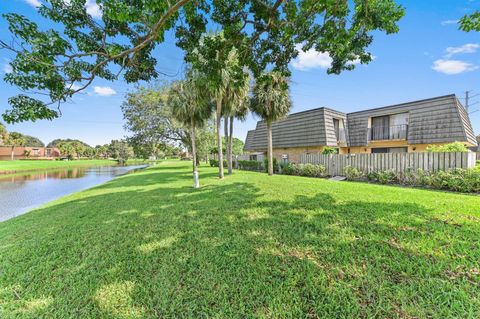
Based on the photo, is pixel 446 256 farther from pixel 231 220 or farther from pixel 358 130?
pixel 358 130

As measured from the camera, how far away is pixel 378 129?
17.2 meters

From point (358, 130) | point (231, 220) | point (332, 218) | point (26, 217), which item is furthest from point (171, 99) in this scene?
point (358, 130)

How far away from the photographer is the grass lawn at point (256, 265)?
2.03 metres

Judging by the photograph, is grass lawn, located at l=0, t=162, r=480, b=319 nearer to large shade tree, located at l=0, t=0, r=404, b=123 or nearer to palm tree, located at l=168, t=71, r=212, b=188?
large shade tree, located at l=0, t=0, r=404, b=123

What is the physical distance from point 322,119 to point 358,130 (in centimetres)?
437

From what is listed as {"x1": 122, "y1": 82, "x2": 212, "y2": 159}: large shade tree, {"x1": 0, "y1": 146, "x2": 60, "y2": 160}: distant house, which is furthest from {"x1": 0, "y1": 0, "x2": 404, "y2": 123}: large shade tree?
{"x1": 0, "y1": 146, "x2": 60, "y2": 160}: distant house

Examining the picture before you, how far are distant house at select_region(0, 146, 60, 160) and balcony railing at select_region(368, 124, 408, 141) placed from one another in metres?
83.8

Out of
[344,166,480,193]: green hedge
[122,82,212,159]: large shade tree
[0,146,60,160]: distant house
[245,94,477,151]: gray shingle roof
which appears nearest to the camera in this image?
[344,166,480,193]: green hedge

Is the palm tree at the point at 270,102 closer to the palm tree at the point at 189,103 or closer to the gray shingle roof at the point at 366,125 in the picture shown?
the palm tree at the point at 189,103

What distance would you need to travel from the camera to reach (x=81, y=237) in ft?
13.0

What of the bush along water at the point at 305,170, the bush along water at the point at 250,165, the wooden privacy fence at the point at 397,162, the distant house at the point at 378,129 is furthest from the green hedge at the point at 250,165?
the wooden privacy fence at the point at 397,162

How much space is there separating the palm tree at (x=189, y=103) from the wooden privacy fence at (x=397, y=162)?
8192 mm

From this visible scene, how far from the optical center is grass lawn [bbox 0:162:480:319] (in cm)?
203

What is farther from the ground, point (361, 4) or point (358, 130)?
point (361, 4)
